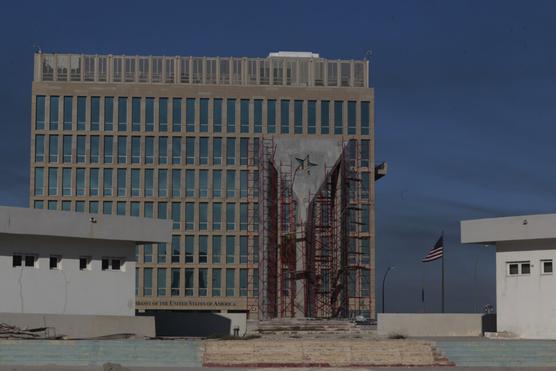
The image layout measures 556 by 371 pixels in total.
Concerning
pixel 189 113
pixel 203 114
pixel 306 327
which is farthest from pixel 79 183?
pixel 306 327

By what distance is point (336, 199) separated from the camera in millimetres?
64250

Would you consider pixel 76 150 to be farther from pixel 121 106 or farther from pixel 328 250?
pixel 328 250

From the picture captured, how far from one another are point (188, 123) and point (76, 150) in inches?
456

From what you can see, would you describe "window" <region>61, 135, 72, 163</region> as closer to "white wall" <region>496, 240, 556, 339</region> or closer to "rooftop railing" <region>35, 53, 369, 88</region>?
"rooftop railing" <region>35, 53, 369, 88</region>

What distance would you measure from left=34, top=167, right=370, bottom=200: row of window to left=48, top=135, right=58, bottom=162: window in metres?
1.02

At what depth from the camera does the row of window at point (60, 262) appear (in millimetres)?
51500

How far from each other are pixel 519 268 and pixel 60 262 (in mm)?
22763

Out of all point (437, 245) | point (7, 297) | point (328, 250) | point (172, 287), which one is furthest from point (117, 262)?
point (172, 287)

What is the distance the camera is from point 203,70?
112 metres

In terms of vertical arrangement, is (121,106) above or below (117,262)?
above

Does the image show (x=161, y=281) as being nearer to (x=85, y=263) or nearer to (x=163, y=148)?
(x=163, y=148)

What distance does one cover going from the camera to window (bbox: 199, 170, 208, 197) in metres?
111

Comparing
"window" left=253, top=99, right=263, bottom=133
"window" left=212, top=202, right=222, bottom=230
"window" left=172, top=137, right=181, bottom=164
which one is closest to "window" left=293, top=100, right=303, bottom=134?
"window" left=253, top=99, right=263, bottom=133

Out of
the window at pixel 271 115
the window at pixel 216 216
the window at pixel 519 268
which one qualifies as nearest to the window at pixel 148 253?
the window at pixel 216 216
